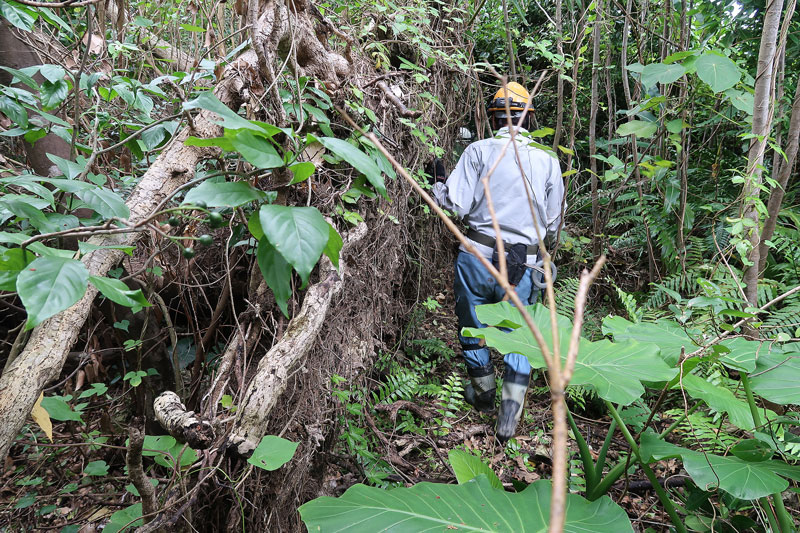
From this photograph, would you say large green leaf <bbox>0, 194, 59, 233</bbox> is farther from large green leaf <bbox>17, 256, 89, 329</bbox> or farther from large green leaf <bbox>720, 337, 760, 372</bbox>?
large green leaf <bbox>720, 337, 760, 372</bbox>

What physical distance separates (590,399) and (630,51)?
3389 millimetres

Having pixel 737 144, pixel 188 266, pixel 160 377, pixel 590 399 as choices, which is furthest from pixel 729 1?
pixel 160 377

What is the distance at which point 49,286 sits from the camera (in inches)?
28.1

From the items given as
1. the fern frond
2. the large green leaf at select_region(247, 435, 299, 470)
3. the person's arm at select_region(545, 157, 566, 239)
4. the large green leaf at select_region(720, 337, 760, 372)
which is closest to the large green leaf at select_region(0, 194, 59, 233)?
the large green leaf at select_region(247, 435, 299, 470)

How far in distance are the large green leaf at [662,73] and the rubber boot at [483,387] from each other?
1.96 meters

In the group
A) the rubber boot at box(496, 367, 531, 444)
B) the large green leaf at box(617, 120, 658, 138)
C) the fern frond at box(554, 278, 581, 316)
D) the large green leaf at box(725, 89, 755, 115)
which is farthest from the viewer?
the fern frond at box(554, 278, 581, 316)

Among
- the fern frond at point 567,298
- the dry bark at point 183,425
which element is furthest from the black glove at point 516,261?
the dry bark at point 183,425

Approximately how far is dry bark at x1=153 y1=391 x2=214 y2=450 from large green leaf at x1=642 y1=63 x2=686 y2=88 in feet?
7.91

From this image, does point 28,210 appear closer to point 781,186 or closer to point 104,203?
point 104,203

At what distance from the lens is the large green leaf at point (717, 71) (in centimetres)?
207

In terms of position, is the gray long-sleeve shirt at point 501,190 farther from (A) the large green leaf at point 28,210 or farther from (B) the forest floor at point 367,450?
(A) the large green leaf at point 28,210

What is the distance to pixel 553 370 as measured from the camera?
365mm

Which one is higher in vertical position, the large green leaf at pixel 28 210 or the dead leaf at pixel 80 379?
the large green leaf at pixel 28 210

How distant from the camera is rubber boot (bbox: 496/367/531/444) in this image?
112 inches
